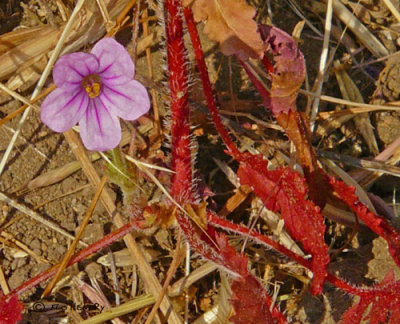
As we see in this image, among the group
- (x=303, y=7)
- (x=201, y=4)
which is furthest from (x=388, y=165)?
(x=201, y=4)

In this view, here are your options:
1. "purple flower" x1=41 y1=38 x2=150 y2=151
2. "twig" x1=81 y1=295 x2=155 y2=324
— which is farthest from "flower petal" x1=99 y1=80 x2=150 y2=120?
"twig" x1=81 y1=295 x2=155 y2=324

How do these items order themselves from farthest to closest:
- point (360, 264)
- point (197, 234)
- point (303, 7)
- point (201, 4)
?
point (303, 7) < point (360, 264) < point (197, 234) < point (201, 4)

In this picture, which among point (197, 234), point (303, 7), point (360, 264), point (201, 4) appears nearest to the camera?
point (201, 4)

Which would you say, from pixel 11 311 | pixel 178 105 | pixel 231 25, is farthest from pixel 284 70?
pixel 11 311

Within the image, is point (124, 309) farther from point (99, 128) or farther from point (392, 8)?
point (392, 8)

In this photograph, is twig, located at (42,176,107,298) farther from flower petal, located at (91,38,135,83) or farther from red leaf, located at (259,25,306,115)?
red leaf, located at (259,25,306,115)

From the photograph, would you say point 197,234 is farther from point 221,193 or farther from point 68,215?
point 68,215
